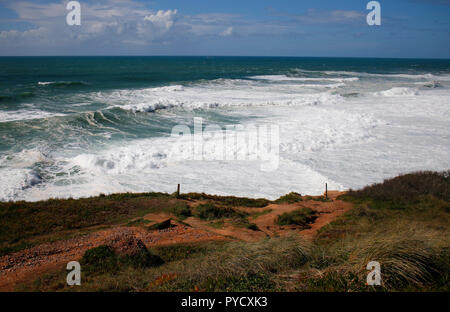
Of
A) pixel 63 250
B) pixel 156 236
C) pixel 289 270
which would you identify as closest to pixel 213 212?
pixel 156 236

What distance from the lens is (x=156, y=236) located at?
9.48 meters

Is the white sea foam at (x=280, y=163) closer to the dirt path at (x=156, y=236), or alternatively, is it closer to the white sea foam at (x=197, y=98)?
the dirt path at (x=156, y=236)

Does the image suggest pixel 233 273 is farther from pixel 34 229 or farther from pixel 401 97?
pixel 401 97

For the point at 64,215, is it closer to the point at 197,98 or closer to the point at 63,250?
the point at 63,250

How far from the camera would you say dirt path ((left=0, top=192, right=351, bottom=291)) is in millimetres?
7288

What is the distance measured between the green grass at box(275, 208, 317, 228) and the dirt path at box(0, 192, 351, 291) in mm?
224

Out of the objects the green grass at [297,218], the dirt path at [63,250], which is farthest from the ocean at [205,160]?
the dirt path at [63,250]

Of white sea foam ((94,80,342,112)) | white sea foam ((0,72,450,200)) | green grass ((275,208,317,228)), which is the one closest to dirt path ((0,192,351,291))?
green grass ((275,208,317,228))

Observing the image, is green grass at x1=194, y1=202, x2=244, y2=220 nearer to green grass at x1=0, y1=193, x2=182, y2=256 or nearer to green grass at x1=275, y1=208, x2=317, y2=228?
green grass at x1=0, y1=193, x2=182, y2=256

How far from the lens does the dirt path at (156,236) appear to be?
729cm

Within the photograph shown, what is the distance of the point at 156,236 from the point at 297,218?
15.9ft

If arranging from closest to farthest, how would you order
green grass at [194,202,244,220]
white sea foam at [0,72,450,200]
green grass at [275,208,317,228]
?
green grass at [275,208,317,228] < green grass at [194,202,244,220] < white sea foam at [0,72,450,200]

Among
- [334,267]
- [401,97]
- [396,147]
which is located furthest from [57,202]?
[401,97]

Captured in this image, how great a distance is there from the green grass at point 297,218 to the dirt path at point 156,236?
0.73 ft
